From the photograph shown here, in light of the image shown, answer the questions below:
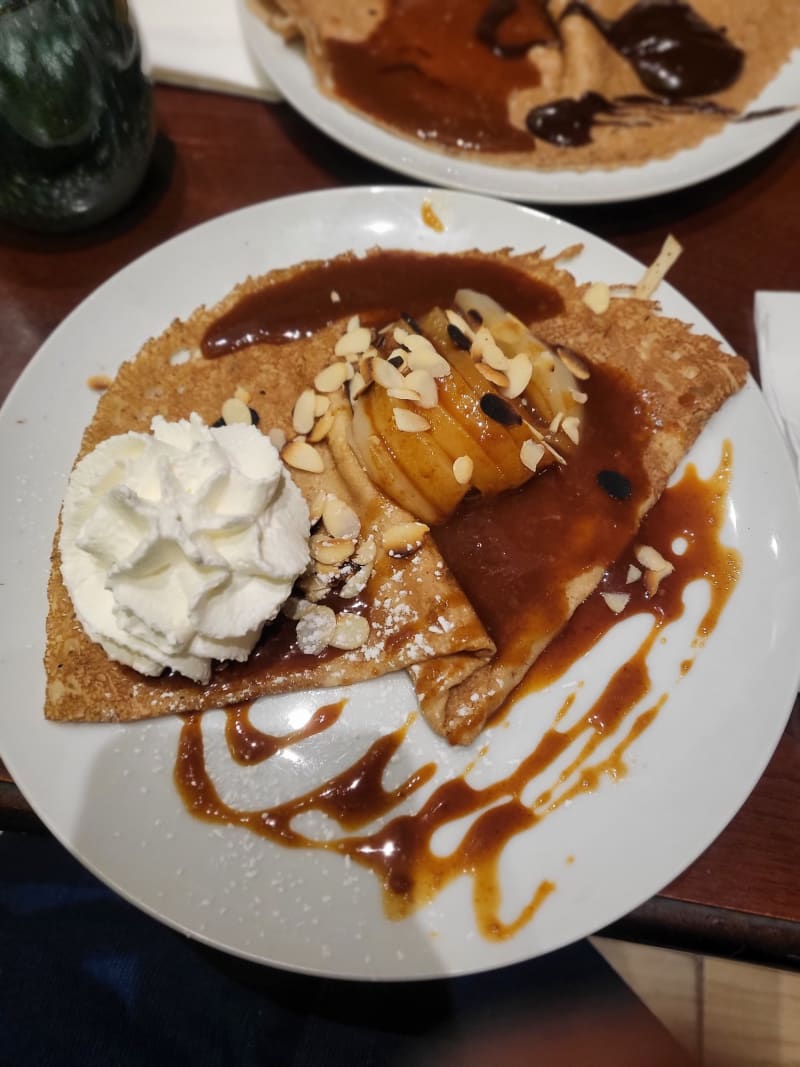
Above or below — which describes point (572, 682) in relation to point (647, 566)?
below

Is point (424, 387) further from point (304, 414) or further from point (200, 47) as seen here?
point (200, 47)

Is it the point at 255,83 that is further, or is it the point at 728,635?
the point at 255,83

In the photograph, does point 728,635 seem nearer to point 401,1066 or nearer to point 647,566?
point 647,566

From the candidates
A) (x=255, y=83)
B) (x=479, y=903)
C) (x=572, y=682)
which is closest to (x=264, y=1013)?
(x=479, y=903)

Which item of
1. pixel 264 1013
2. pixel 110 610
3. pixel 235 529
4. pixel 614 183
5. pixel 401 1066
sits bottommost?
pixel 401 1066

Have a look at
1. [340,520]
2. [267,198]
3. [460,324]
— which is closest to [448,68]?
[267,198]

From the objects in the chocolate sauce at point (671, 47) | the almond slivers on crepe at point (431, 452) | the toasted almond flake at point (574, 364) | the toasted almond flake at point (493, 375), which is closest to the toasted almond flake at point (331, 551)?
the almond slivers on crepe at point (431, 452)

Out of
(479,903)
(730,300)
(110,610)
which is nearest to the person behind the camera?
(479,903)
